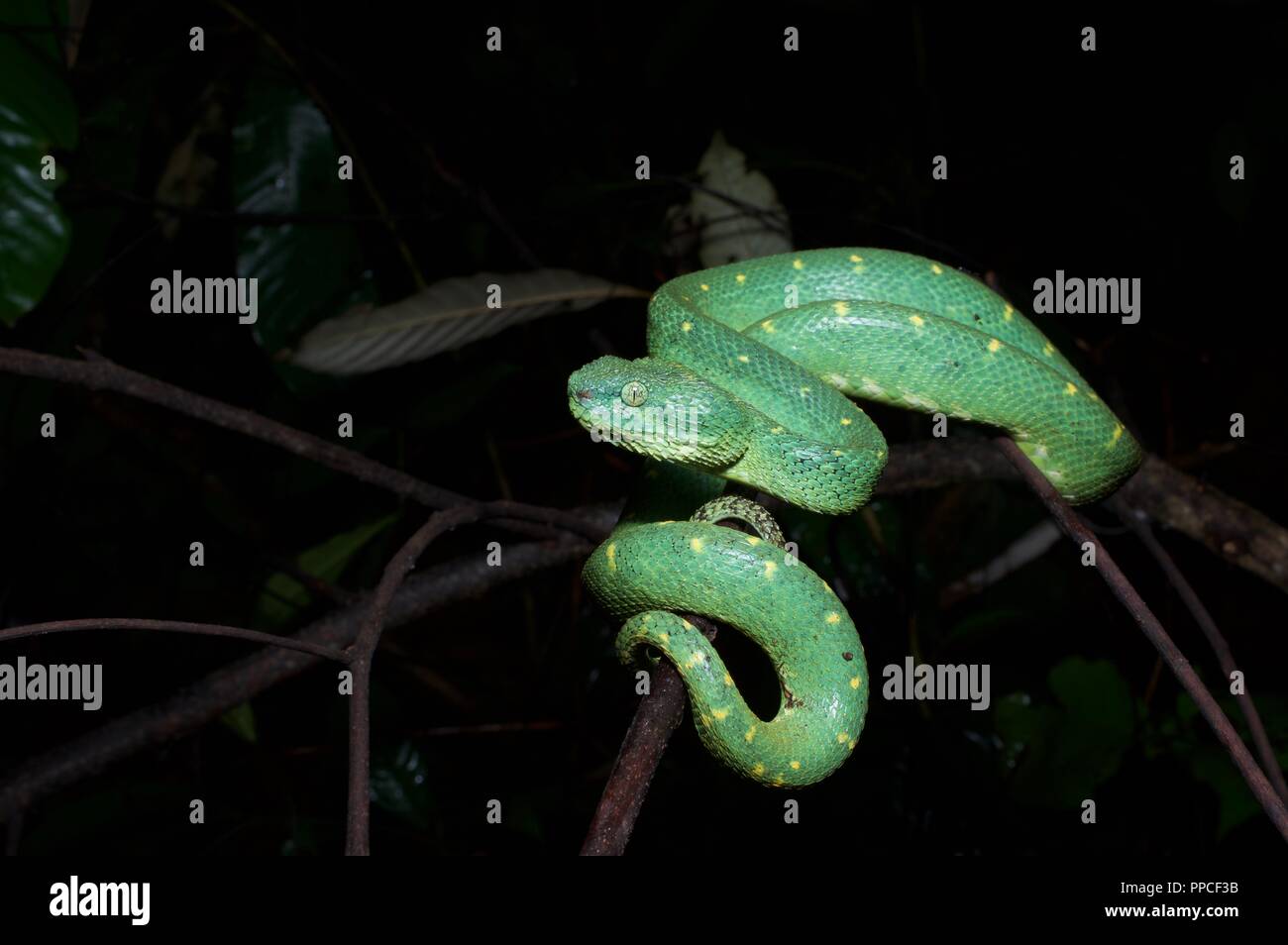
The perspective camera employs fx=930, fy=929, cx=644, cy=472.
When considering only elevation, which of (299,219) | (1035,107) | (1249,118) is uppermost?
(1035,107)

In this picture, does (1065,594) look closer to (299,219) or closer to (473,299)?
(473,299)

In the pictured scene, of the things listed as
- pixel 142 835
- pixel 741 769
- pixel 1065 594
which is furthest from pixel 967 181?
pixel 142 835

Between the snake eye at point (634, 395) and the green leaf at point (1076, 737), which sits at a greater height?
the snake eye at point (634, 395)

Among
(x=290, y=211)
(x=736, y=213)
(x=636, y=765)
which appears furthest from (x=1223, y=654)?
(x=290, y=211)

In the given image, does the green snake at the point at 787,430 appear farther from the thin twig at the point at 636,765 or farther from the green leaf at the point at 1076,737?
the green leaf at the point at 1076,737

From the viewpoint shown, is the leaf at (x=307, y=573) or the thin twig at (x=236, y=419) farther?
the leaf at (x=307, y=573)

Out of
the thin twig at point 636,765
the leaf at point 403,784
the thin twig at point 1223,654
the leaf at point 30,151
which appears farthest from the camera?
the leaf at point 403,784

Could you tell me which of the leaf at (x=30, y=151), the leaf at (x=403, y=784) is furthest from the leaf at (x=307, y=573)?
the leaf at (x=30, y=151)
